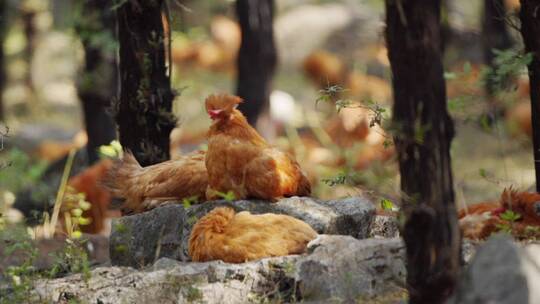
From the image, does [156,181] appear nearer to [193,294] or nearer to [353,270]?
[193,294]

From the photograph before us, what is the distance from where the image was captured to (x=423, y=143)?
6.33 meters

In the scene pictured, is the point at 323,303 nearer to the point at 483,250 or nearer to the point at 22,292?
→ the point at 483,250

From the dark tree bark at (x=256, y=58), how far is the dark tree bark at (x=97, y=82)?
2.07 meters

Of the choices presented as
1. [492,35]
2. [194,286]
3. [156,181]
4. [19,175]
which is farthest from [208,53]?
[194,286]

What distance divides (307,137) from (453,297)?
16.6m

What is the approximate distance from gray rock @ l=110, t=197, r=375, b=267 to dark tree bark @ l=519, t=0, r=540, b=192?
5.66 feet

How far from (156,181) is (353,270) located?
2.78 meters

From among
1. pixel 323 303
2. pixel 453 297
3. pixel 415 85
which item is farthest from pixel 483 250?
pixel 323 303

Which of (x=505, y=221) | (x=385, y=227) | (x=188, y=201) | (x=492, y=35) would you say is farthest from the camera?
(x=492, y=35)

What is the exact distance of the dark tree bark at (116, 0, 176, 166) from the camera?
434 inches

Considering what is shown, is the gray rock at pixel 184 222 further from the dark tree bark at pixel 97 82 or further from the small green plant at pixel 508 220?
the dark tree bark at pixel 97 82

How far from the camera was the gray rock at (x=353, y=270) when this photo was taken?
7.60 meters

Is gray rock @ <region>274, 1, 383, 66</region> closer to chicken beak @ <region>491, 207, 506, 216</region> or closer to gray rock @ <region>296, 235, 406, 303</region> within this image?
chicken beak @ <region>491, 207, 506, 216</region>

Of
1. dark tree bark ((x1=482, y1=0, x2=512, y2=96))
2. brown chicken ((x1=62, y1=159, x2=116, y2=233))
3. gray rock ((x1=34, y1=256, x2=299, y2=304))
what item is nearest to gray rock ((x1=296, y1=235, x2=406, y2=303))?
gray rock ((x1=34, y1=256, x2=299, y2=304))
